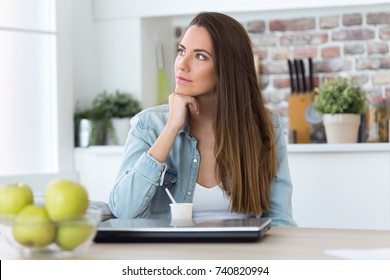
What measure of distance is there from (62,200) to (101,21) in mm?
3206

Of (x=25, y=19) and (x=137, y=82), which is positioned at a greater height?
(x=25, y=19)

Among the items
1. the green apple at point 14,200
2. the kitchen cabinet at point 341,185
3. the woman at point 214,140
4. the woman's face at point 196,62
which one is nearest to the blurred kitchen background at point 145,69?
the kitchen cabinet at point 341,185

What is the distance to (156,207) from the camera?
2443mm

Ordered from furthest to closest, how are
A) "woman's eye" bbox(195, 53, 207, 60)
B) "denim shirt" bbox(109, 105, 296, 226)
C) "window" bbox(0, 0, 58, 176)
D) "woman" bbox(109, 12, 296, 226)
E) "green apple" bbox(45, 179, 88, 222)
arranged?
1. "window" bbox(0, 0, 58, 176)
2. "woman's eye" bbox(195, 53, 207, 60)
3. "woman" bbox(109, 12, 296, 226)
4. "denim shirt" bbox(109, 105, 296, 226)
5. "green apple" bbox(45, 179, 88, 222)

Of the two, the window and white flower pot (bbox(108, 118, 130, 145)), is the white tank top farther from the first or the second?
white flower pot (bbox(108, 118, 130, 145))

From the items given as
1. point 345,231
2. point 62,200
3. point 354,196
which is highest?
point 62,200

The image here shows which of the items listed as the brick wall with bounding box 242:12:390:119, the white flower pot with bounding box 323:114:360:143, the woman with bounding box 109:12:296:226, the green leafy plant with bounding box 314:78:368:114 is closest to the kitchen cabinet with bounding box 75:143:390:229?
the white flower pot with bounding box 323:114:360:143

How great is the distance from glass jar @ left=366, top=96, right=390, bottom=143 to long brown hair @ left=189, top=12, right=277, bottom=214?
1.59 metres

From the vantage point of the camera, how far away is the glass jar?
4066 mm

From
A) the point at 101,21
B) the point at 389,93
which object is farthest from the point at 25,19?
the point at 389,93

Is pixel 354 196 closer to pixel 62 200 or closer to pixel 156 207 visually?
pixel 156 207

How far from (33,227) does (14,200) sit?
0.08 m

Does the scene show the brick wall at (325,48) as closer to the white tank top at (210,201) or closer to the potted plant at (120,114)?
the potted plant at (120,114)

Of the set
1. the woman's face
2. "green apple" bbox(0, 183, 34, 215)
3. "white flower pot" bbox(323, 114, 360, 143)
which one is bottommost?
"white flower pot" bbox(323, 114, 360, 143)
